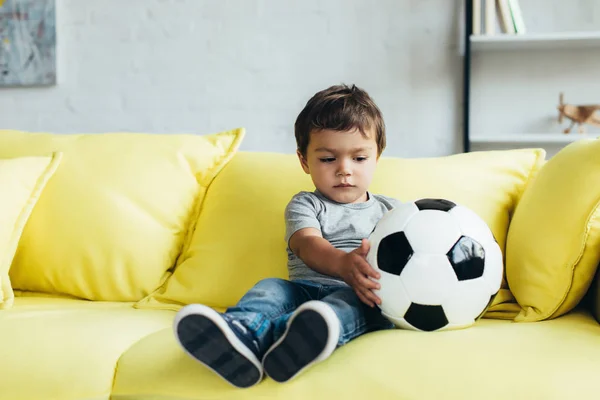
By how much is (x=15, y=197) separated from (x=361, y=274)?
36.4 inches

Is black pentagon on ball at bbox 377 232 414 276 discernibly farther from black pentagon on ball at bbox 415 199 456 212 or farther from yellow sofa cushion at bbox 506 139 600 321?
yellow sofa cushion at bbox 506 139 600 321

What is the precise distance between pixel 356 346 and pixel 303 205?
1.38ft

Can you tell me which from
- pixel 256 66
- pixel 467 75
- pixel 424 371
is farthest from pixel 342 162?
pixel 256 66

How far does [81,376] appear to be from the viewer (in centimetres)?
114

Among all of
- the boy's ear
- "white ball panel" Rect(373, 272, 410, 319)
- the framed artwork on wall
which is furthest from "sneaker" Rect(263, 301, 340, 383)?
the framed artwork on wall

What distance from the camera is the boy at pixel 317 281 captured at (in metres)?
1.00

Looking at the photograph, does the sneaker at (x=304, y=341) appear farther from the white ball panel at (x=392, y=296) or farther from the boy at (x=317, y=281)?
the white ball panel at (x=392, y=296)

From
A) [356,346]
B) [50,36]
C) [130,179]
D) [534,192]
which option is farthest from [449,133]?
[50,36]

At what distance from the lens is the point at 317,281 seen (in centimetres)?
139

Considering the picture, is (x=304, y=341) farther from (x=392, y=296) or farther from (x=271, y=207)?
(x=271, y=207)

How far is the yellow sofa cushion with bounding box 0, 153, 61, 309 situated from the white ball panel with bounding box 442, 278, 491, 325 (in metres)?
1.00

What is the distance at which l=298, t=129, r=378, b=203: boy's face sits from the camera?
143 cm

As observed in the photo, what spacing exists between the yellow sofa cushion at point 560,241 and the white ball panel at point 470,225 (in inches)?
5.7

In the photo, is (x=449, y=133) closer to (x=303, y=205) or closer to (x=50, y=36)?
(x=303, y=205)
